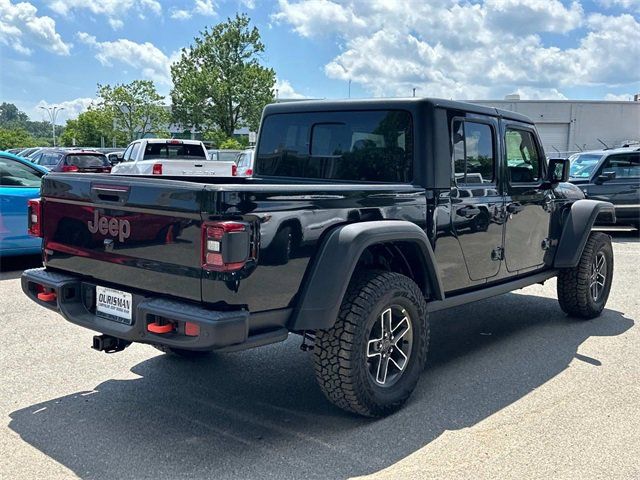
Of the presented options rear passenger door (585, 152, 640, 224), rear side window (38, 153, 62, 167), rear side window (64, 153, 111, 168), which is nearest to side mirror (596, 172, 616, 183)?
rear passenger door (585, 152, 640, 224)

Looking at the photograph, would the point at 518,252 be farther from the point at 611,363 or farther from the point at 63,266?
the point at 63,266

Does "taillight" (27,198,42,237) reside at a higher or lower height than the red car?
lower

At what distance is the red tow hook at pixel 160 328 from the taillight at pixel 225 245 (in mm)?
379

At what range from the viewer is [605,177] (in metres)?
12.6

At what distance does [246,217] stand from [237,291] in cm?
37

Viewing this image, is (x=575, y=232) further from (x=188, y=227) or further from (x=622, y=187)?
(x=622, y=187)

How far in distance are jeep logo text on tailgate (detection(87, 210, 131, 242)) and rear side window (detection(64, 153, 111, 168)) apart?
16.4 meters

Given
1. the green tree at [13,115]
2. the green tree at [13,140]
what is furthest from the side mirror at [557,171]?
the green tree at [13,115]

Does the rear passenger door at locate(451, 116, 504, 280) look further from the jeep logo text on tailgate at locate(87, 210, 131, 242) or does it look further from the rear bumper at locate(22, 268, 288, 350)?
the jeep logo text on tailgate at locate(87, 210, 131, 242)

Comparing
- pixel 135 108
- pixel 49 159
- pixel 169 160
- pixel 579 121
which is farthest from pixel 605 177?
pixel 135 108

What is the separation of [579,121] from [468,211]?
140 ft

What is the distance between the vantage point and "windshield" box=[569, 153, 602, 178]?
13.3 m

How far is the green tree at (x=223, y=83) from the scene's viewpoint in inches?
1710

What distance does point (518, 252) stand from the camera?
533 centimetres
